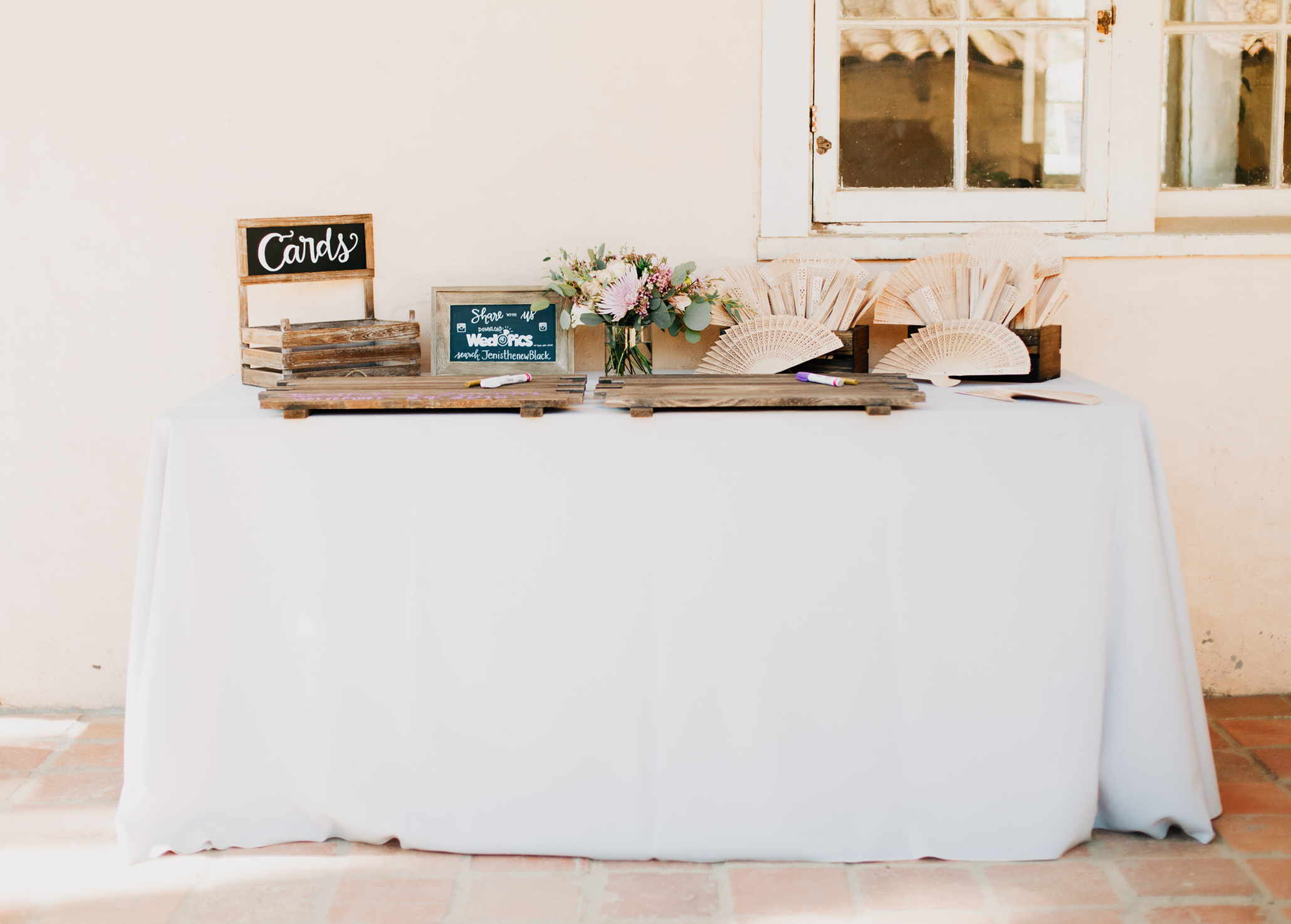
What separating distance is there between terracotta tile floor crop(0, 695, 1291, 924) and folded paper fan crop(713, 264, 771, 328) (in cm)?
115

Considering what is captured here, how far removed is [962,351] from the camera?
231cm

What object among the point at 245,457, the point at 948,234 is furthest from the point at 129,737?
the point at 948,234

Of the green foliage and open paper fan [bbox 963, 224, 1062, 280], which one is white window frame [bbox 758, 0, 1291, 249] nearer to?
open paper fan [bbox 963, 224, 1062, 280]

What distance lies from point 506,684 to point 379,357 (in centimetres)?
81

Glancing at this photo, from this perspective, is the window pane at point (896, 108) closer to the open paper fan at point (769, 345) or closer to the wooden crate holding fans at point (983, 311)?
the wooden crate holding fans at point (983, 311)

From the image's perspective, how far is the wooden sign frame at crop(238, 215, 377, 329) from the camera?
2.34 metres

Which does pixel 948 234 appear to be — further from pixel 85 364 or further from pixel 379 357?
pixel 85 364

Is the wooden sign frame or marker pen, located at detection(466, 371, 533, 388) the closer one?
marker pen, located at detection(466, 371, 533, 388)

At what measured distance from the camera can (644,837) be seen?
80.7 inches

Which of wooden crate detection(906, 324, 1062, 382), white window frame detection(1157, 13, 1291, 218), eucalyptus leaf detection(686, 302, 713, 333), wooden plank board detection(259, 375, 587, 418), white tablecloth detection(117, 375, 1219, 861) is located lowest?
white tablecloth detection(117, 375, 1219, 861)

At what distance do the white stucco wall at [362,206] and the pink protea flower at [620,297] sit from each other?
0.39 metres

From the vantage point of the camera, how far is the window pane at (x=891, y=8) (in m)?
2.60

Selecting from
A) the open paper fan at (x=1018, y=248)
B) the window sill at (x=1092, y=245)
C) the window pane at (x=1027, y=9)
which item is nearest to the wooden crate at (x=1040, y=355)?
the open paper fan at (x=1018, y=248)

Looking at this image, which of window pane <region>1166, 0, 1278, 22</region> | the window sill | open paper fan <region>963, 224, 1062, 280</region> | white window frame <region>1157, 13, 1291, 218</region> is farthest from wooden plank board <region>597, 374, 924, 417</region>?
window pane <region>1166, 0, 1278, 22</region>
